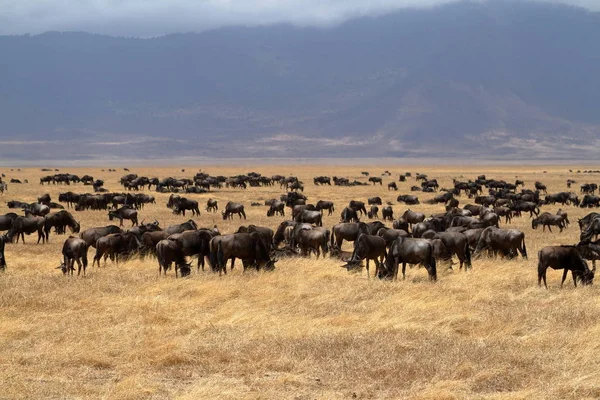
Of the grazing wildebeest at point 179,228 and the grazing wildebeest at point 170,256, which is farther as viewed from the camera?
the grazing wildebeest at point 179,228

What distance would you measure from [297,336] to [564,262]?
25.3 ft

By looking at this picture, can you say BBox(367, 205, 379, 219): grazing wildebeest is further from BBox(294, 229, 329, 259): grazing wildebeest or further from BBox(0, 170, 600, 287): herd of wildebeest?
BBox(294, 229, 329, 259): grazing wildebeest

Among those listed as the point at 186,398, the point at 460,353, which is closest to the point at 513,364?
the point at 460,353

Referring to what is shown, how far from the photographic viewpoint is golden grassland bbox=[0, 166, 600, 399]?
1038 cm

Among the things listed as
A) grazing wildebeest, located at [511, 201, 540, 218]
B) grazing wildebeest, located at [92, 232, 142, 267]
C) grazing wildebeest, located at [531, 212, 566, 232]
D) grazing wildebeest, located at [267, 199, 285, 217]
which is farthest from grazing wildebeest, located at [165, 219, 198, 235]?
grazing wildebeest, located at [511, 201, 540, 218]

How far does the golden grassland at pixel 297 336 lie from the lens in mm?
10375

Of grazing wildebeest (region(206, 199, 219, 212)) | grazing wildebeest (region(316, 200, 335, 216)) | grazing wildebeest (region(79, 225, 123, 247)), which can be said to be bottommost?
grazing wildebeest (region(206, 199, 219, 212))

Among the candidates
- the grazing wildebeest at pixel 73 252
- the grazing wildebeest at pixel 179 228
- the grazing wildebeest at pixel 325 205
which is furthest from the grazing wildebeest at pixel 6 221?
the grazing wildebeest at pixel 325 205

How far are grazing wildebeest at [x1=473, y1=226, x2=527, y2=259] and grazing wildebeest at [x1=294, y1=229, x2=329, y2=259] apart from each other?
15.5 ft

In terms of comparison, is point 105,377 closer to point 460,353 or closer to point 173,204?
point 460,353

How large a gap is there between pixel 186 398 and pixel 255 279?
848 cm

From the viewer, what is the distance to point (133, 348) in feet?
39.5

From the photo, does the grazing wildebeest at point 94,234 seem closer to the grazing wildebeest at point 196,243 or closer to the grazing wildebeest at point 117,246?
the grazing wildebeest at point 117,246

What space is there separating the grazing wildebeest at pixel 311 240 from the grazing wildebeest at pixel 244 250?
145 inches
